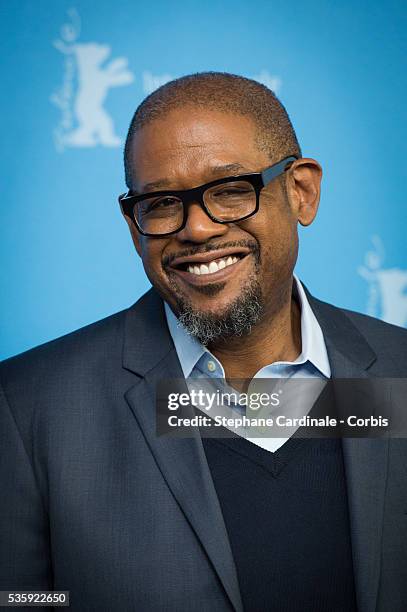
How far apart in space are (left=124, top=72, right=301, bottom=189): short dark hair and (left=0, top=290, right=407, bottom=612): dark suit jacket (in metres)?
0.50

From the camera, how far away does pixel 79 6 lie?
3.14 meters

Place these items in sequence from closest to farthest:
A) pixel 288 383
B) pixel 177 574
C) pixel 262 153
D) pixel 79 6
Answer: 1. pixel 177 574
2. pixel 262 153
3. pixel 288 383
4. pixel 79 6

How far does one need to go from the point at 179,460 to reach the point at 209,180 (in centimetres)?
68

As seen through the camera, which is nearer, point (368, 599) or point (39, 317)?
point (368, 599)

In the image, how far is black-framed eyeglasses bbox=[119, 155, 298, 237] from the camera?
198 cm

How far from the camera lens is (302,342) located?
230cm

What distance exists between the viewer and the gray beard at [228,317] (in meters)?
2.08

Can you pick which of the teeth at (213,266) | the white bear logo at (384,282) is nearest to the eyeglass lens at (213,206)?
the teeth at (213,266)

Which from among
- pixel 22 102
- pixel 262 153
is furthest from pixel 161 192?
pixel 22 102

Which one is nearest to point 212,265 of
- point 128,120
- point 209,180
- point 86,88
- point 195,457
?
point 209,180

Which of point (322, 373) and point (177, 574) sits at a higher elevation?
point (322, 373)

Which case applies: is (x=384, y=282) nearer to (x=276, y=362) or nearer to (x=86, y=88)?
(x=276, y=362)

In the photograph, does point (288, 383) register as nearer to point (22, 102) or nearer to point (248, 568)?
point (248, 568)

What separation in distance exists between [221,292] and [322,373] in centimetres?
39
